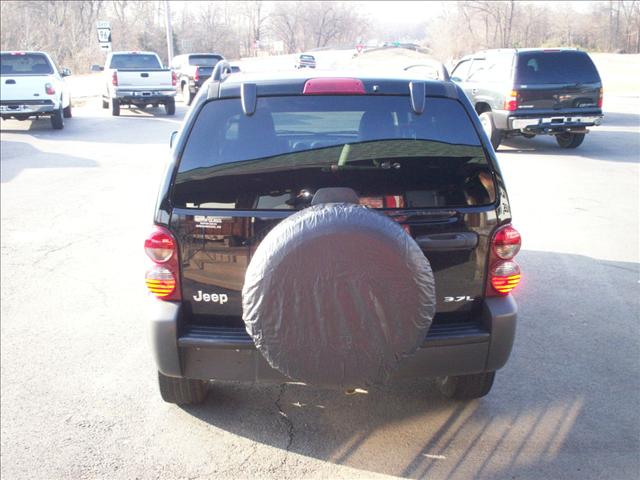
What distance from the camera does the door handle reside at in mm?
3121

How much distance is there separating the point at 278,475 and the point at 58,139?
14795 millimetres

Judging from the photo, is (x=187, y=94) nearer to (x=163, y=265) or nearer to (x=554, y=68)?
(x=554, y=68)

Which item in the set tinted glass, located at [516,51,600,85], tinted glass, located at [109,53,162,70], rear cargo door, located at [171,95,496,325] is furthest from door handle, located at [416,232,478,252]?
tinted glass, located at [109,53,162,70]

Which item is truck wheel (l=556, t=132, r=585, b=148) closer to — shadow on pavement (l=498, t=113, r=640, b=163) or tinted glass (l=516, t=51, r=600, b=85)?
shadow on pavement (l=498, t=113, r=640, b=163)

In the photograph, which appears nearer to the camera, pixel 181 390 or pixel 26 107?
pixel 181 390

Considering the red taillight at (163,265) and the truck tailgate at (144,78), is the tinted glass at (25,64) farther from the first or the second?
the red taillight at (163,265)

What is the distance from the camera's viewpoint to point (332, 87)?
3.28 m

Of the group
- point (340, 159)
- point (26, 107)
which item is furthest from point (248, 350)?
point (26, 107)

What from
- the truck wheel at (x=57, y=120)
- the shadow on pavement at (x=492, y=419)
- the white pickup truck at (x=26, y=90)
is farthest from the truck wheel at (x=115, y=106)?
the shadow on pavement at (x=492, y=419)

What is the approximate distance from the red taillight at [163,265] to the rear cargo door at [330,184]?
0.16ft

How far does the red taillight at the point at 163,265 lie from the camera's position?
315cm

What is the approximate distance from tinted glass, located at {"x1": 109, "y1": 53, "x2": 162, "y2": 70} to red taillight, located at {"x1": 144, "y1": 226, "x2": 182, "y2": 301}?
20.1m

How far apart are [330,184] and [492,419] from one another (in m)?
1.73

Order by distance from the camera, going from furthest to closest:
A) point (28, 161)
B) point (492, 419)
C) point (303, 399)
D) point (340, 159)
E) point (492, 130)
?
point (492, 130) < point (28, 161) < point (303, 399) < point (492, 419) < point (340, 159)
